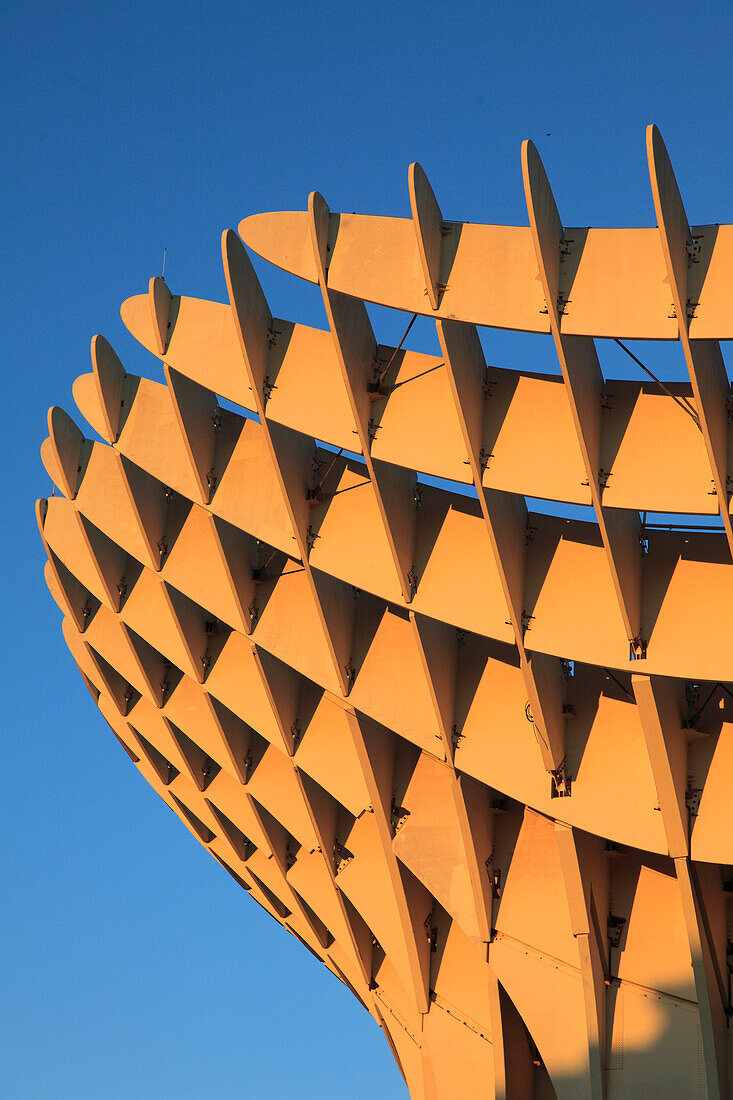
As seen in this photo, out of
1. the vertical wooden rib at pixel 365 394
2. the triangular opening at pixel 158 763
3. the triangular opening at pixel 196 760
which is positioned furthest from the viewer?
the triangular opening at pixel 158 763

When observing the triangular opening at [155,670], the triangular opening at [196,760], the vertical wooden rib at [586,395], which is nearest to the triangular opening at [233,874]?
the triangular opening at [196,760]

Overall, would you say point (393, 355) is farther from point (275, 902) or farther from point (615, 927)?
point (275, 902)

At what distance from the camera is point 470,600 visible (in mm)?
21469

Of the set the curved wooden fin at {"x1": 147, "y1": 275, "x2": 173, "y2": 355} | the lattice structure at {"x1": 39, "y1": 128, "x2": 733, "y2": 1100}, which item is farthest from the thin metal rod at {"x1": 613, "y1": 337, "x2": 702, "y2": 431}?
the curved wooden fin at {"x1": 147, "y1": 275, "x2": 173, "y2": 355}

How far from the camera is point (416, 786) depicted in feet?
82.8

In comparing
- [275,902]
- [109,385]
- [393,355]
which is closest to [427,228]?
[393,355]

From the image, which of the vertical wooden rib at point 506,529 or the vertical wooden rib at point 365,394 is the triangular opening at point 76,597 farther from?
the vertical wooden rib at point 506,529

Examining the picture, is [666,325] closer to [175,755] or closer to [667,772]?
[667,772]

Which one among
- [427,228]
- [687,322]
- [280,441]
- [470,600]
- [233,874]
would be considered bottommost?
[470,600]

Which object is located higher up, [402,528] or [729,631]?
[402,528]

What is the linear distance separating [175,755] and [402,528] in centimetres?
1317

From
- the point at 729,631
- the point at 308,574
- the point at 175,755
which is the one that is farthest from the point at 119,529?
the point at 729,631

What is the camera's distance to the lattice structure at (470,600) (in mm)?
18547

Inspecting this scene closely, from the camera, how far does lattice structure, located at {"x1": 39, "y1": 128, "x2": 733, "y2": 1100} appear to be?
18.5 meters
